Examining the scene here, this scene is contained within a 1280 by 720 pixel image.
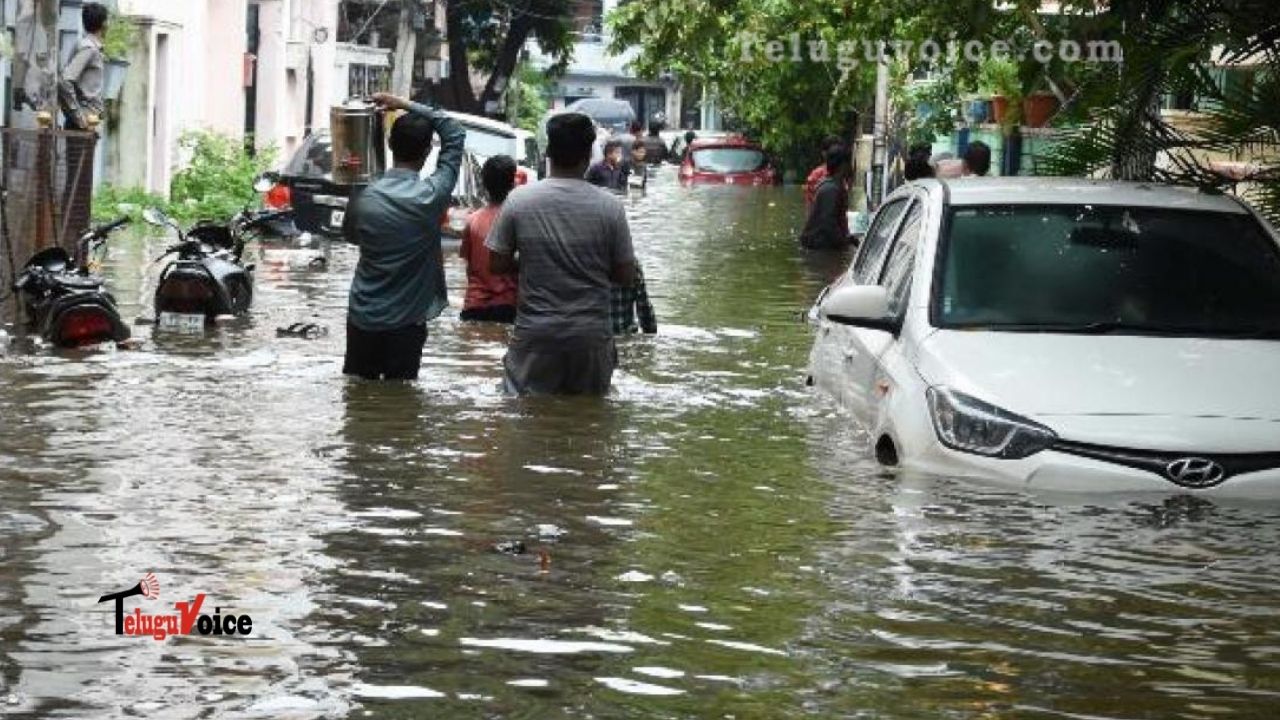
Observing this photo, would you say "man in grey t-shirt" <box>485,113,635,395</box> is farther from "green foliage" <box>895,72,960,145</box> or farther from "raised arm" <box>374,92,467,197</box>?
"green foliage" <box>895,72,960,145</box>

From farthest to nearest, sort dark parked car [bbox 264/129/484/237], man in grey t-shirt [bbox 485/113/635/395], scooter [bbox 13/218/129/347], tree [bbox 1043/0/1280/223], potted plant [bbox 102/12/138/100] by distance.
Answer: potted plant [bbox 102/12/138/100] < dark parked car [bbox 264/129/484/237] < scooter [bbox 13/218/129/347] < man in grey t-shirt [bbox 485/113/635/395] < tree [bbox 1043/0/1280/223]

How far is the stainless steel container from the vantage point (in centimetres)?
2402

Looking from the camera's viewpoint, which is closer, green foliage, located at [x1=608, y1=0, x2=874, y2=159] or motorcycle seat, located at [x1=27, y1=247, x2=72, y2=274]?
motorcycle seat, located at [x1=27, y1=247, x2=72, y2=274]

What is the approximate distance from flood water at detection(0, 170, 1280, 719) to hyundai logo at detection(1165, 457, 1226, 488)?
8 centimetres

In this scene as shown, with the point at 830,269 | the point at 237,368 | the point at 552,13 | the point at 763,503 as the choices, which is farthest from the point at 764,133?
the point at 763,503

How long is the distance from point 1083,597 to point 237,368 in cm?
855

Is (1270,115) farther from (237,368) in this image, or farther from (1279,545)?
(237,368)

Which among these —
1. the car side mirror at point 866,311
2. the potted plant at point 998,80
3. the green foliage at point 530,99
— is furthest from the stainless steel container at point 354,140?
the green foliage at point 530,99

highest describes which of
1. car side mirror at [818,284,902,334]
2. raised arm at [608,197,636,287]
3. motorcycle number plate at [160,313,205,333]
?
raised arm at [608,197,636,287]

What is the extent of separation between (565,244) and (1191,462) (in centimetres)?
356

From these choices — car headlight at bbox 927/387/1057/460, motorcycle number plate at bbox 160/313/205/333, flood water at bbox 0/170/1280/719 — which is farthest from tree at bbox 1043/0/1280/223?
motorcycle number plate at bbox 160/313/205/333

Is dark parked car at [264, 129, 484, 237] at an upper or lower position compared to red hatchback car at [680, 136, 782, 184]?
upper

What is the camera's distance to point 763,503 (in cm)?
1140

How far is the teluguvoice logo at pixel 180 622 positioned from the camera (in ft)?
26.7
